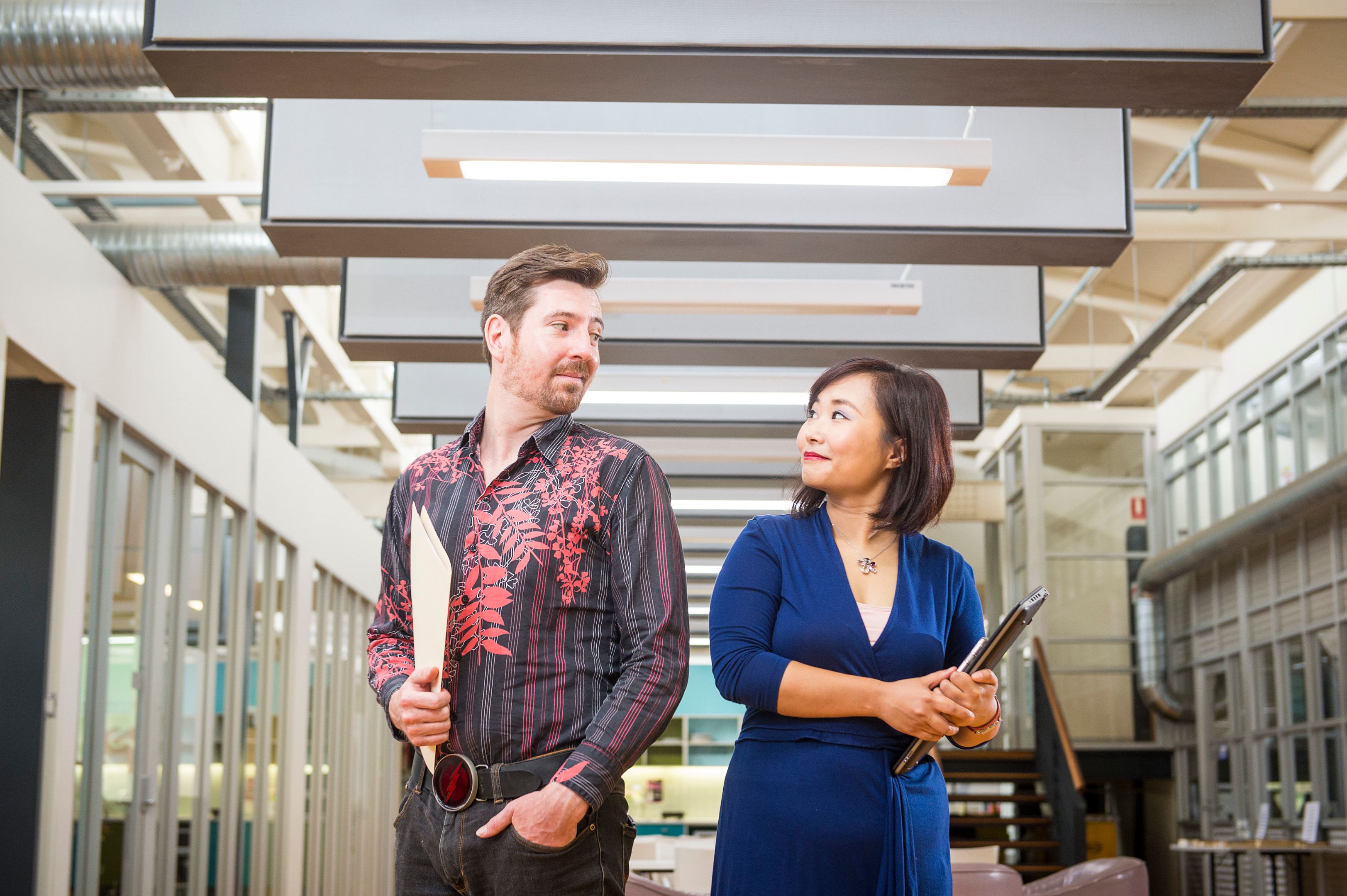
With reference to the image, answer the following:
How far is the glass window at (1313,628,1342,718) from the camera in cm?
1044

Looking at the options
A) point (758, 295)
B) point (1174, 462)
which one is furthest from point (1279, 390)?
point (758, 295)

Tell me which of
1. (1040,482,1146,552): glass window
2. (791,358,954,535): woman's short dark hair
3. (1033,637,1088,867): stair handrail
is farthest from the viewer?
(1040,482,1146,552): glass window

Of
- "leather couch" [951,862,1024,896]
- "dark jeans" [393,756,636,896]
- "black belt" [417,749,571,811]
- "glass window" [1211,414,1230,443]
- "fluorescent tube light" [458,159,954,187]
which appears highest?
"glass window" [1211,414,1230,443]

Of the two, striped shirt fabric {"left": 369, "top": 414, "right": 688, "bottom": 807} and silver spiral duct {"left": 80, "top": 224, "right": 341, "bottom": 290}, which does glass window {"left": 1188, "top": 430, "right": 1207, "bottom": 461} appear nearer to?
silver spiral duct {"left": 80, "top": 224, "right": 341, "bottom": 290}

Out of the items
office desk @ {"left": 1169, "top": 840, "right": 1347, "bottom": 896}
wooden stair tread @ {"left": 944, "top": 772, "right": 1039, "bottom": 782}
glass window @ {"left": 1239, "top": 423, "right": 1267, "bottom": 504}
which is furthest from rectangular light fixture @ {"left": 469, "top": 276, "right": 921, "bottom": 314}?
wooden stair tread @ {"left": 944, "top": 772, "right": 1039, "bottom": 782}

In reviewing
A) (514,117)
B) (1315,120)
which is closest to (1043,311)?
(514,117)

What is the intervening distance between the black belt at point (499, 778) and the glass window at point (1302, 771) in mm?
10811

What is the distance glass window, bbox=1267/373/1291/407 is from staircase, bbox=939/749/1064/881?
4.04 meters

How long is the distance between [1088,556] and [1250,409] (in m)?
3.68

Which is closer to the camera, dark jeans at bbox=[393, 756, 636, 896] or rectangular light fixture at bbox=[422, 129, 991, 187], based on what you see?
dark jeans at bbox=[393, 756, 636, 896]

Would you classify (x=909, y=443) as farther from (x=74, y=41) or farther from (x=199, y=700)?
(x=199, y=700)

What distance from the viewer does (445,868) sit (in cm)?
181

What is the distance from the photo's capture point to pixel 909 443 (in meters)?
2.15

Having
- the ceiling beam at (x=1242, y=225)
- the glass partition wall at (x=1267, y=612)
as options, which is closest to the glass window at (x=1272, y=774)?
the glass partition wall at (x=1267, y=612)
